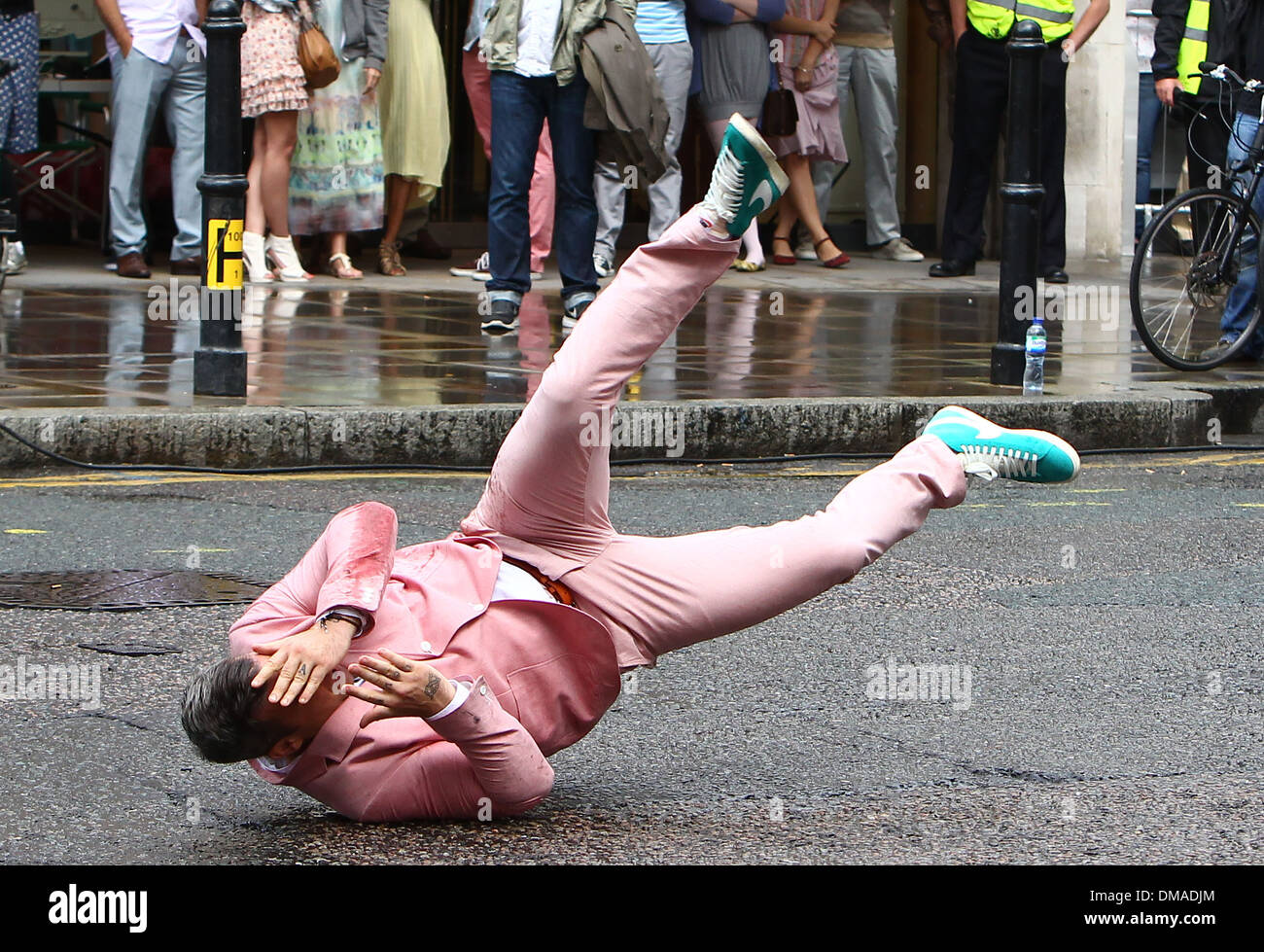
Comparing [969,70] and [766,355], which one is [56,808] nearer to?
[766,355]

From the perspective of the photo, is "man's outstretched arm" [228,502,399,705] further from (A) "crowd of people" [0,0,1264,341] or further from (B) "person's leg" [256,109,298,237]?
(B) "person's leg" [256,109,298,237]

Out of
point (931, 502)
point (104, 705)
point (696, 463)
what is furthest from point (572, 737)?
point (696, 463)

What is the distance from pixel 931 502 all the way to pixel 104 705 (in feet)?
5.87

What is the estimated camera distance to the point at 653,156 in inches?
354

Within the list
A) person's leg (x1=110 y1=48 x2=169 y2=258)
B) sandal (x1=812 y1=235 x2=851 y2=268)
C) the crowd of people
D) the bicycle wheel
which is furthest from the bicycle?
person's leg (x1=110 y1=48 x2=169 y2=258)

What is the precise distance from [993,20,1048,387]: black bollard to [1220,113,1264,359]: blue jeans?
1221 millimetres

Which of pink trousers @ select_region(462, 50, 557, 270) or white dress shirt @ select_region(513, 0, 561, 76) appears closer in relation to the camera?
white dress shirt @ select_region(513, 0, 561, 76)

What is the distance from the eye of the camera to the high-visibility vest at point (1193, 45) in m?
9.61

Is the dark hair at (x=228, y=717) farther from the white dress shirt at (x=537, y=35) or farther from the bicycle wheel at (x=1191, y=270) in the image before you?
the bicycle wheel at (x=1191, y=270)

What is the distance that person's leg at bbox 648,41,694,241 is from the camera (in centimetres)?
1148

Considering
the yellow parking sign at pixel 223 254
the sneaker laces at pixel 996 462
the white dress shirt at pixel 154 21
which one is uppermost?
the white dress shirt at pixel 154 21

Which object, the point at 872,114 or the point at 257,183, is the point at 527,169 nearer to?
the point at 257,183

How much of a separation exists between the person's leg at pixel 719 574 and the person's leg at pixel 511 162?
18.2 ft

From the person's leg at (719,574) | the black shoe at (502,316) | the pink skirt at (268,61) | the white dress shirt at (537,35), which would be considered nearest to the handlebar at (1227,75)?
the white dress shirt at (537,35)
